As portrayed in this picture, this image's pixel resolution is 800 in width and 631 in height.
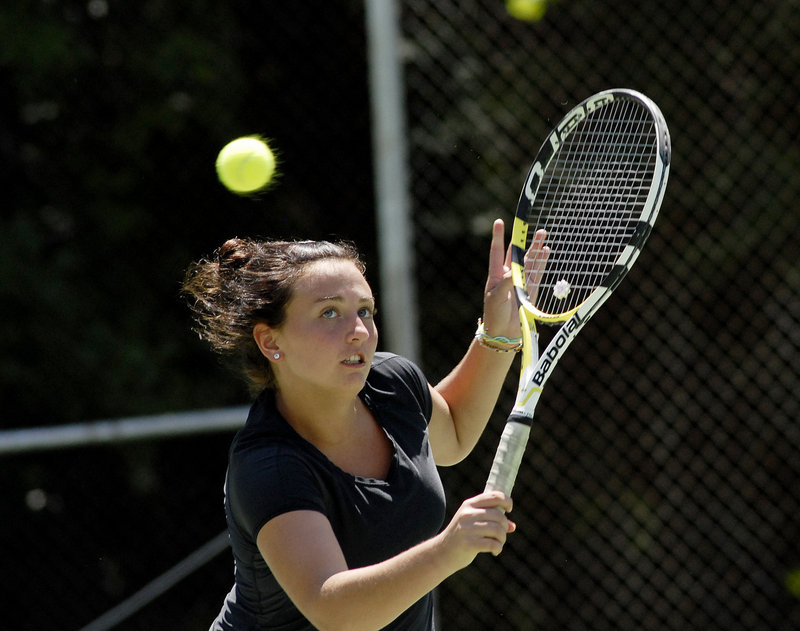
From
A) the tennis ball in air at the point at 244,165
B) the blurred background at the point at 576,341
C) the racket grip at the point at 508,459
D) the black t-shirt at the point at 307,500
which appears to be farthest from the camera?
the blurred background at the point at 576,341

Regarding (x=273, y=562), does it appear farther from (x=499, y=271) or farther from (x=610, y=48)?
(x=610, y=48)

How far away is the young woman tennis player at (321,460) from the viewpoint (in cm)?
166

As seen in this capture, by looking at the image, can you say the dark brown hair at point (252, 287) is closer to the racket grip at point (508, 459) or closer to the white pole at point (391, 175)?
the racket grip at point (508, 459)

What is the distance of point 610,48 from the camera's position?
13.3ft

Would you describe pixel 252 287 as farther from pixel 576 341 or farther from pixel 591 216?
pixel 576 341

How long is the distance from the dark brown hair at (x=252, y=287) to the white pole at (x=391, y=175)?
1.27m

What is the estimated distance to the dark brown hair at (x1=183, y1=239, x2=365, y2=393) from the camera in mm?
1924

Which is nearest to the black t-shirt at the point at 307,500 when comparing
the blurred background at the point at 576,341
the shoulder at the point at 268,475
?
the shoulder at the point at 268,475

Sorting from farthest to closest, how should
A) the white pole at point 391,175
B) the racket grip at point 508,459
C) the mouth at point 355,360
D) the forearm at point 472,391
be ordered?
the white pole at point 391,175, the forearm at point 472,391, the mouth at point 355,360, the racket grip at point 508,459

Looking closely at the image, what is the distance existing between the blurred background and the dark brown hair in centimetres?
189

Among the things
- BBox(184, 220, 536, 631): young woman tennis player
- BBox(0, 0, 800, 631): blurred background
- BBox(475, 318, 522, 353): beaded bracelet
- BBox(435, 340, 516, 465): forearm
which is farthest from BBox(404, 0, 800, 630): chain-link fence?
BBox(184, 220, 536, 631): young woman tennis player

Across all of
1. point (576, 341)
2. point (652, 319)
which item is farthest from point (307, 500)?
point (652, 319)

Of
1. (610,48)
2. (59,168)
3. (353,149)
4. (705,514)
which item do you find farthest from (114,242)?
(705,514)

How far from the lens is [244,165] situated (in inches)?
110
